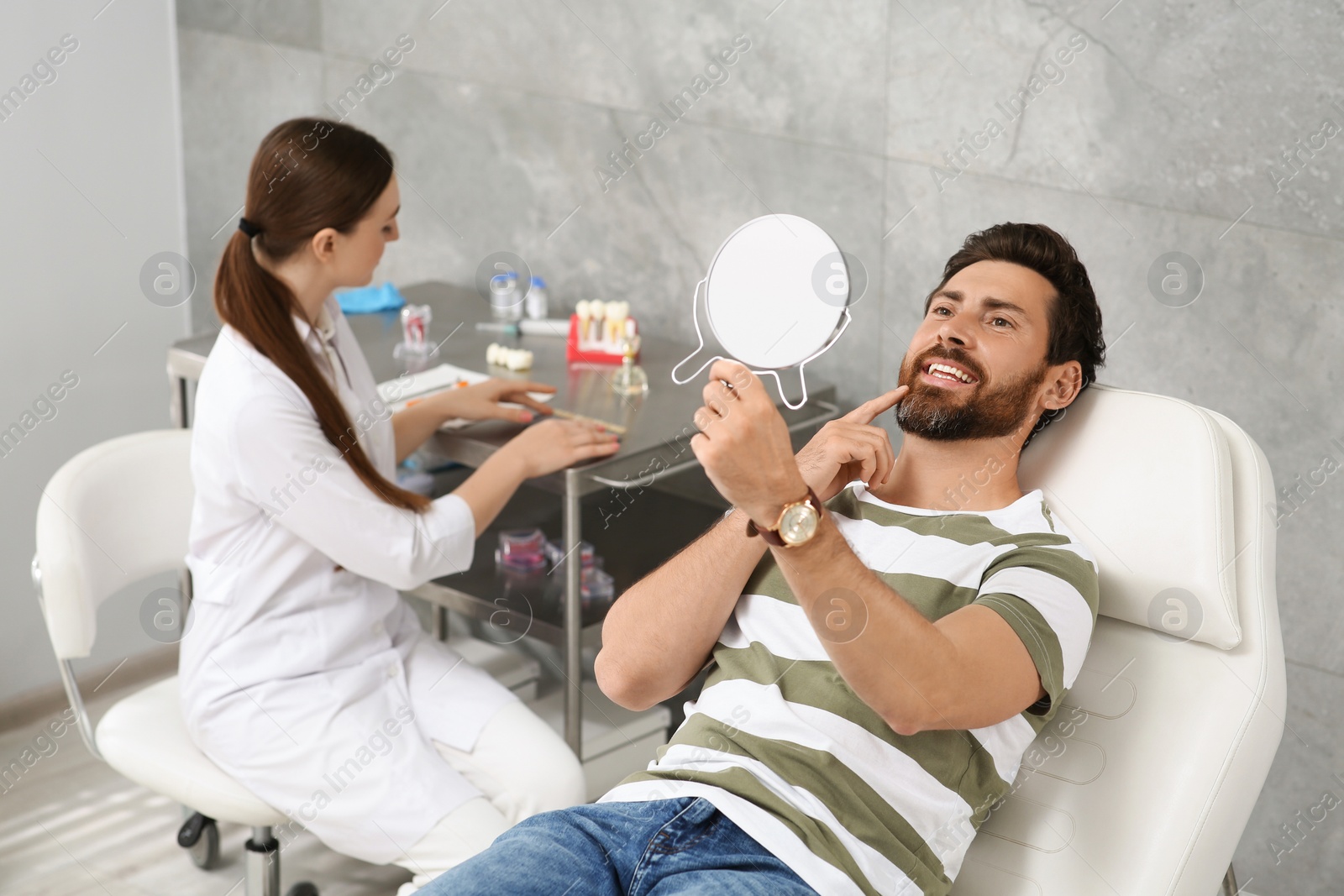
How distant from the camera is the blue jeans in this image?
1305 mm

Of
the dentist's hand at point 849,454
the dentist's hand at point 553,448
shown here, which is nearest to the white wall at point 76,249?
the dentist's hand at point 553,448

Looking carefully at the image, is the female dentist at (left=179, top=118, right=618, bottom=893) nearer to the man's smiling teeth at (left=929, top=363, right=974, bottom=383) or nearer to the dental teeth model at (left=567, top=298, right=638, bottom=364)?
the dental teeth model at (left=567, top=298, right=638, bottom=364)

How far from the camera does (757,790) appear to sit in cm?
137

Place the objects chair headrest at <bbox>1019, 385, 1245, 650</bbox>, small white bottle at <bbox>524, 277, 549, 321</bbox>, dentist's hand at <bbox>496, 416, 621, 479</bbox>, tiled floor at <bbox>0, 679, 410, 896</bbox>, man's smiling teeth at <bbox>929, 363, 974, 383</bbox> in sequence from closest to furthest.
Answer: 1. chair headrest at <bbox>1019, 385, 1245, 650</bbox>
2. man's smiling teeth at <bbox>929, 363, 974, 383</bbox>
3. dentist's hand at <bbox>496, 416, 621, 479</bbox>
4. tiled floor at <bbox>0, 679, 410, 896</bbox>
5. small white bottle at <bbox>524, 277, 549, 321</bbox>

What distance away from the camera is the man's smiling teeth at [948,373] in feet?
5.12

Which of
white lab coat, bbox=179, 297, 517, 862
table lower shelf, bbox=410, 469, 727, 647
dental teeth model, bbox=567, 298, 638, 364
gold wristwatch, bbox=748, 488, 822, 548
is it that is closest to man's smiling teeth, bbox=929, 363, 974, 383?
gold wristwatch, bbox=748, 488, 822, 548

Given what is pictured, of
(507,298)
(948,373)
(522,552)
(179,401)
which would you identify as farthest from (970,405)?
(179,401)

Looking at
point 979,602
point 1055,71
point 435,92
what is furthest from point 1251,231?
point 435,92

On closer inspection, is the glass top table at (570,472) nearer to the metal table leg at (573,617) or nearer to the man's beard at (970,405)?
the metal table leg at (573,617)

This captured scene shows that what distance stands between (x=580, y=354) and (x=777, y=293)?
102 cm

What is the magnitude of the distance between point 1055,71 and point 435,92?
145 cm

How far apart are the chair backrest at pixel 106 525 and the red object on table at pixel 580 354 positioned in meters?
0.73

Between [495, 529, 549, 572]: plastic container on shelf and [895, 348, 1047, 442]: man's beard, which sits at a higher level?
[895, 348, 1047, 442]: man's beard

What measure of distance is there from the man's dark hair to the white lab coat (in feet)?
2.92
